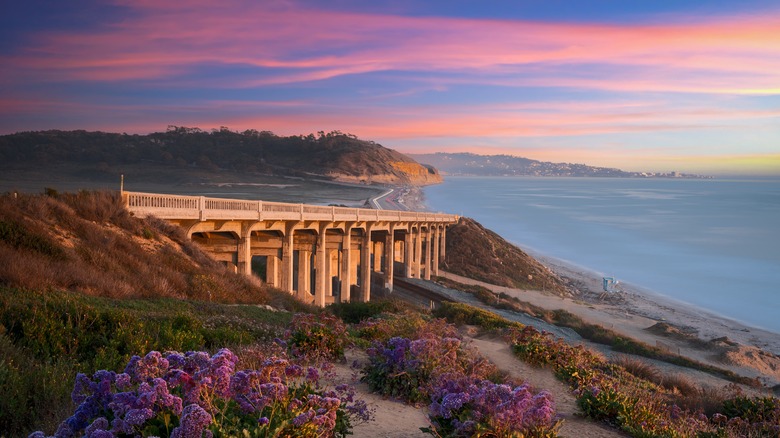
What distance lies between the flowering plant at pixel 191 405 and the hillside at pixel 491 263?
158ft

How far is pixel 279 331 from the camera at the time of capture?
12211 mm

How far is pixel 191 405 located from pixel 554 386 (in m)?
8.75

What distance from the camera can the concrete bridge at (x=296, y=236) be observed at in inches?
845

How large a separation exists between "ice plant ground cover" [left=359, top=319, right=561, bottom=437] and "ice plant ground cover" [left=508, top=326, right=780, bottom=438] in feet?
4.95

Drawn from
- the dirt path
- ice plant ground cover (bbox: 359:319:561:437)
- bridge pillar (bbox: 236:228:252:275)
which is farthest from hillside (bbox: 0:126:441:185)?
ice plant ground cover (bbox: 359:319:561:437)

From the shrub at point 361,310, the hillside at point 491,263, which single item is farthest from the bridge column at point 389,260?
the shrub at point 361,310

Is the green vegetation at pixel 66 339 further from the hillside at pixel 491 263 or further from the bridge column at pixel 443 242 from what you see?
the bridge column at pixel 443 242

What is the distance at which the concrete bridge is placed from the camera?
845 inches

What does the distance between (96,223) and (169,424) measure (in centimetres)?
1520

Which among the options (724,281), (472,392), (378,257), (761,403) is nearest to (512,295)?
(378,257)

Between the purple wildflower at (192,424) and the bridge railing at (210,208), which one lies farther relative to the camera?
the bridge railing at (210,208)

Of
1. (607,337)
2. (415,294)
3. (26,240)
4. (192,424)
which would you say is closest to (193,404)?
(192,424)

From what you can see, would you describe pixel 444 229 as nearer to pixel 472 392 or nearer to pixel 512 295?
pixel 512 295

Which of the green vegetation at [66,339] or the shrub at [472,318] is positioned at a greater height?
the green vegetation at [66,339]
